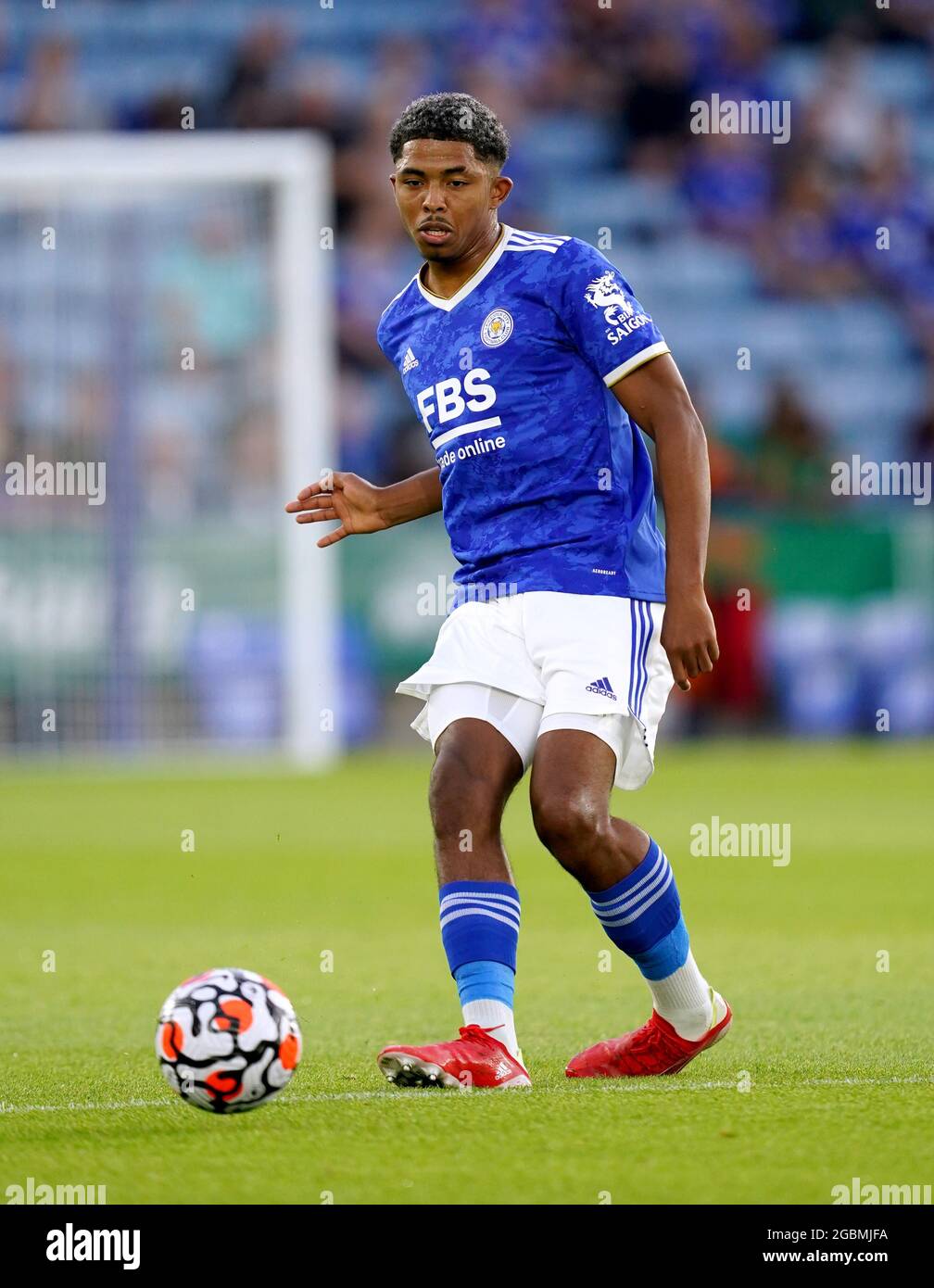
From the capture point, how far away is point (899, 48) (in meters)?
21.5

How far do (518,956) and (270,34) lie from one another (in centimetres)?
1469

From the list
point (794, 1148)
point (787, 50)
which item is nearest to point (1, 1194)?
point (794, 1148)

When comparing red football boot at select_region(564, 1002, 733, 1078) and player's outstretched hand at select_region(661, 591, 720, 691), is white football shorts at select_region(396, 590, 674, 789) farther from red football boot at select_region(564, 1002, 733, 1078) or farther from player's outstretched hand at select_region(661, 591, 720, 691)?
red football boot at select_region(564, 1002, 733, 1078)

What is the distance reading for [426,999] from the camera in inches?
250

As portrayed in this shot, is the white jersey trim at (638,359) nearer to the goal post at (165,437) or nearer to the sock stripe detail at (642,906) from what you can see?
the sock stripe detail at (642,906)

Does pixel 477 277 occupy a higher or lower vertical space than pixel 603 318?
higher

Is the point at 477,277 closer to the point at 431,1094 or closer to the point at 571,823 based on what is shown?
the point at 571,823

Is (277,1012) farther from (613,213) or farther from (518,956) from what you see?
(613,213)

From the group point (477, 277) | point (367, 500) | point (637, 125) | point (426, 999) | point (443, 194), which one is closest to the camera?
point (443, 194)

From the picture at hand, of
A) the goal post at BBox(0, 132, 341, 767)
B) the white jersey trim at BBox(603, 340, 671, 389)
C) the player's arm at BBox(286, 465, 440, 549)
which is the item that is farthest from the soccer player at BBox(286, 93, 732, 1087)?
the goal post at BBox(0, 132, 341, 767)

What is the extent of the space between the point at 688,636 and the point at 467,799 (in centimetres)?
61

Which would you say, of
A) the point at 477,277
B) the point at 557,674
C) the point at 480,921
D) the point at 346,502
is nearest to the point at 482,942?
the point at 480,921

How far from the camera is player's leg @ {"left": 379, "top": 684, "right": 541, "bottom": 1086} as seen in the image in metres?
4.65

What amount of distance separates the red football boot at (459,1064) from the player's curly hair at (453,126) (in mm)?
2028
